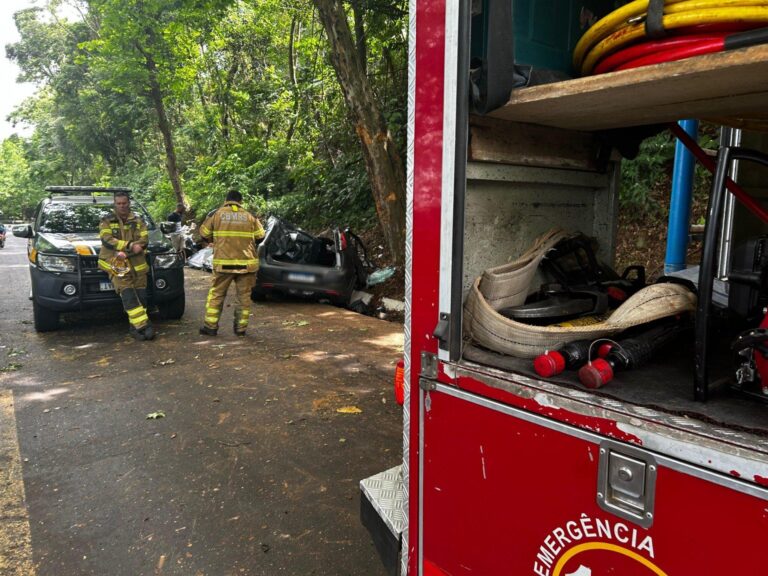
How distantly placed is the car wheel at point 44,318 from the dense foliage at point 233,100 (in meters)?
5.60

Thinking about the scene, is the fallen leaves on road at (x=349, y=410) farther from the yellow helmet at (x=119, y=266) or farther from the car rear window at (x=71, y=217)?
the car rear window at (x=71, y=217)

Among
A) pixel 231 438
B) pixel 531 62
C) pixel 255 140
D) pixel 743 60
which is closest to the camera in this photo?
pixel 743 60

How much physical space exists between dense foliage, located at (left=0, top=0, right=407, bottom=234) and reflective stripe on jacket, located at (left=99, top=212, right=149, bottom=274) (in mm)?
4308

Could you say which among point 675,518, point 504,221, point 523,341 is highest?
point 504,221

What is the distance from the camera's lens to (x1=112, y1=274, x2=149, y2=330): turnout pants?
6.60m

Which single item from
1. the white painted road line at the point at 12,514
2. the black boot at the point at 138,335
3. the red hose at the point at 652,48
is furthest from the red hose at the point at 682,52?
the black boot at the point at 138,335

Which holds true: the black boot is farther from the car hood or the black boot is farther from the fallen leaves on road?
the fallen leaves on road

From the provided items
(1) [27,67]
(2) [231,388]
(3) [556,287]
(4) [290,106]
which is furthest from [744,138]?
(1) [27,67]

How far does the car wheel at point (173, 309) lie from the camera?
308 inches

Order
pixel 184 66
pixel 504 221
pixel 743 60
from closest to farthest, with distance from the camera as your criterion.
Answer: pixel 743 60 < pixel 504 221 < pixel 184 66

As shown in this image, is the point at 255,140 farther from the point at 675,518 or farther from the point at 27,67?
the point at 27,67

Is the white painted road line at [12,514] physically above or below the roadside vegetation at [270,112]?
below

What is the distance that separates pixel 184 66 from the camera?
17.0 m

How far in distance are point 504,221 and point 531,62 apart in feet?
1.82
